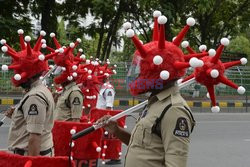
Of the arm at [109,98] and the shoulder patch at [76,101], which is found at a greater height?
the arm at [109,98]

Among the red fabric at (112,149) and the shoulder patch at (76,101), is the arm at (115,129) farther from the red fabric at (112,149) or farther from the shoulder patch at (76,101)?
the red fabric at (112,149)

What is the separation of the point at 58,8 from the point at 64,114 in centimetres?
1428

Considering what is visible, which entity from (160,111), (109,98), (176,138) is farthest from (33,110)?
(109,98)

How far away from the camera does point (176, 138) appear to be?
2.59 meters

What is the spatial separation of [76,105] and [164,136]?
3.71 m

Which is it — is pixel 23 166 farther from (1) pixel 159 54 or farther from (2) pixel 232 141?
(2) pixel 232 141

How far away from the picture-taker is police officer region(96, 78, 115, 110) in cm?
875

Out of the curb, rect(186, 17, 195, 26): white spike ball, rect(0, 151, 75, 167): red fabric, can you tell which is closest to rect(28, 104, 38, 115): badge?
rect(0, 151, 75, 167): red fabric

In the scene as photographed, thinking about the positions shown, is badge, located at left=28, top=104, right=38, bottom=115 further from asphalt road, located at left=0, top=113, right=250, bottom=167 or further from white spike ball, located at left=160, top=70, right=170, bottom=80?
asphalt road, located at left=0, top=113, right=250, bottom=167

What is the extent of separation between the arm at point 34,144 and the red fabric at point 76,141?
1623 mm

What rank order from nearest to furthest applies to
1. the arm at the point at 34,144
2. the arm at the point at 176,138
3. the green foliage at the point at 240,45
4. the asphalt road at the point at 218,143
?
the arm at the point at 176,138 → the arm at the point at 34,144 → the asphalt road at the point at 218,143 → the green foliage at the point at 240,45

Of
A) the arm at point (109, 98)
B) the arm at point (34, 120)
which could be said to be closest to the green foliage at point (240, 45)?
the arm at point (109, 98)

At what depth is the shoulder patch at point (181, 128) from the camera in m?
2.61

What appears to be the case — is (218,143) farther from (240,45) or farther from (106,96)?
(240,45)
